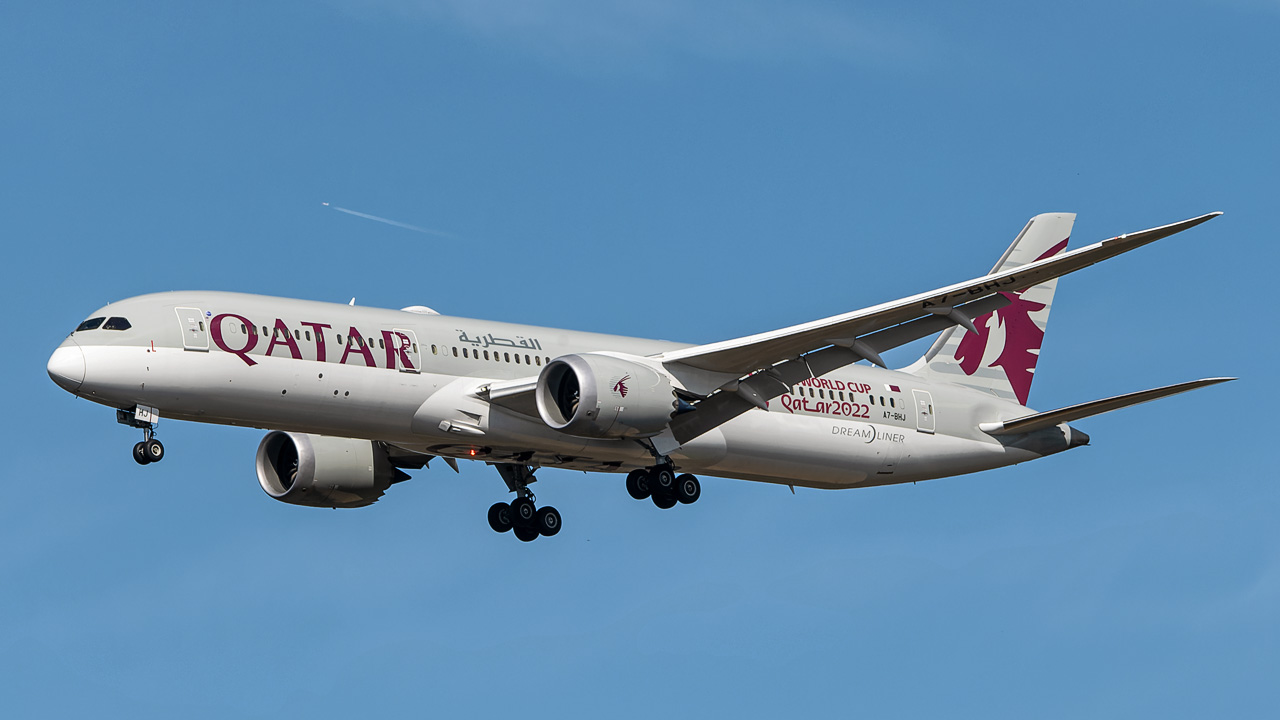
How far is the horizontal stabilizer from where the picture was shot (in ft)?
122

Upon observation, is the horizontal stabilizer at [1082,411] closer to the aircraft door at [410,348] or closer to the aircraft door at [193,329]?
the aircraft door at [410,348]

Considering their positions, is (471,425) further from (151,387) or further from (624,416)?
(151,387)

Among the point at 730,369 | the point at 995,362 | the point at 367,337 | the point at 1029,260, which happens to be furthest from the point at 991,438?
the point at 367,337

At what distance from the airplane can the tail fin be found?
53cm

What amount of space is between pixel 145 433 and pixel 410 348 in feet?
18.6

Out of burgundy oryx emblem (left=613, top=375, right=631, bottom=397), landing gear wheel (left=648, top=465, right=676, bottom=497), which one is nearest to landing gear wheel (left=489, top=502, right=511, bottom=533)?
landing gear wheel (left=648, top=465, right=676, bottom=497)

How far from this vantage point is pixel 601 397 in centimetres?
3591

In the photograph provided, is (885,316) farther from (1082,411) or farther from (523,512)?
(523,512)

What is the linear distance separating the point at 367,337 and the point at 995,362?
18927 millimetres

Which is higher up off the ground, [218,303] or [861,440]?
[218,303]

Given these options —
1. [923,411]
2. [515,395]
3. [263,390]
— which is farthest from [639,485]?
[263,390]

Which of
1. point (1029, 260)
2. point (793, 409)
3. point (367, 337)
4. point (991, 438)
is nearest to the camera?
point (367, 337)

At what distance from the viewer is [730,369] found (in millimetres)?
38031

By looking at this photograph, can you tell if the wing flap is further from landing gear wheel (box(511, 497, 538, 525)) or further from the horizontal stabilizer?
the horizontal stabilizer
